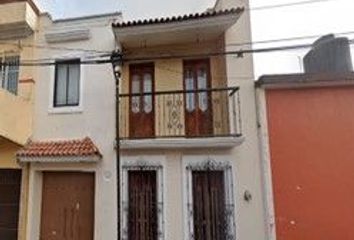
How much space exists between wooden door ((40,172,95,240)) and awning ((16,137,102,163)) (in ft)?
2.47

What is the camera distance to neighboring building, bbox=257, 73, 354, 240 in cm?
823

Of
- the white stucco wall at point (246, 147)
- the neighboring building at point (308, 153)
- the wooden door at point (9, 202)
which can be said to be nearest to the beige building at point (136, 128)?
the white stucco wall at point (246, 147)

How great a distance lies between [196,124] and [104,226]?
3.57 m

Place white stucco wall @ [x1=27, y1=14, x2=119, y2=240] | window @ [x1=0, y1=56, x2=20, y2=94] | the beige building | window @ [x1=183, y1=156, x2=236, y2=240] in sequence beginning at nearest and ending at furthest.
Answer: window @ [x1=183, y1=156, x2=236, y2=240] → the beige building → white stucco wall @ [x1=27, y1=14, x2=119, y2=240] → window @ [x1=0, y1=56, x2=20, y2=94]

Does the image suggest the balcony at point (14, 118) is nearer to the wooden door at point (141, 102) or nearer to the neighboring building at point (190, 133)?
the neighboring building at point (190, 133)

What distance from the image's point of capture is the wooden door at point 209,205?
887 cm

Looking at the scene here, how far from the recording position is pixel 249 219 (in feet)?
28.2

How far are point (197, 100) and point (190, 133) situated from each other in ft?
3.11

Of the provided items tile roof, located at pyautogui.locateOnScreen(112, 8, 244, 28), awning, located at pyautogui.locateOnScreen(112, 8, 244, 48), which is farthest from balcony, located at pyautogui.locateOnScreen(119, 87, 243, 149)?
tile roof, located at pyautogui.locateOnScreen(112, 8, 244, 28)

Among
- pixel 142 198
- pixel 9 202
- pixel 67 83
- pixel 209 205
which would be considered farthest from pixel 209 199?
pixel 9 202

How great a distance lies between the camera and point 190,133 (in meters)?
9.75

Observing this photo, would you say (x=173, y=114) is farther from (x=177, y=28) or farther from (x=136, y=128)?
(x=177, y=28)

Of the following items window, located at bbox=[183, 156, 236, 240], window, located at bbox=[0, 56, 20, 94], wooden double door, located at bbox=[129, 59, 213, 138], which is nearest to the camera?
window, located at bbox=[183, 156, 236, 240]

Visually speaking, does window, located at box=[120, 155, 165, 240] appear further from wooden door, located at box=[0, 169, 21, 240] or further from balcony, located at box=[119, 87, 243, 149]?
wooden door, located at box=[0, 169, 21, 240]
